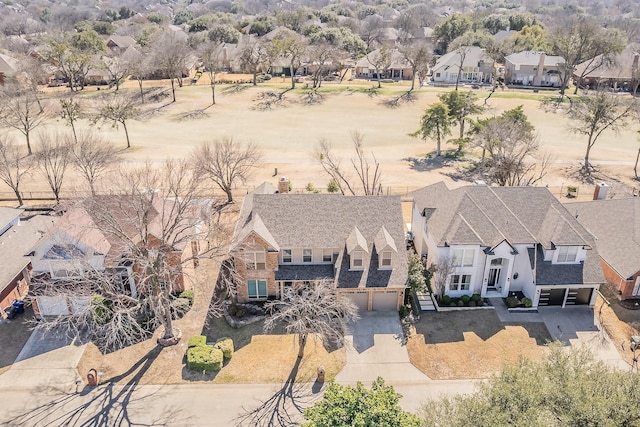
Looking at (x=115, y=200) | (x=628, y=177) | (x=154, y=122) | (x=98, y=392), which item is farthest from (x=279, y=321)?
(x=154, y=122)

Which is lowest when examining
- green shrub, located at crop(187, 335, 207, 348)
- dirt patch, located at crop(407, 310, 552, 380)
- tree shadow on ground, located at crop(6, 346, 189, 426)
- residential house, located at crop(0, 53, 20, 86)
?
tree shadow on ground, located at crop(6, 346, 189, 426)

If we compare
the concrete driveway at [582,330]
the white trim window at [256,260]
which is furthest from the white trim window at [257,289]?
the concrete driveway at [582,330]

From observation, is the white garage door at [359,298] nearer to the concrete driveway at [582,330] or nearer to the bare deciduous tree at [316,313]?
the bare deciduous tree at [316,313]

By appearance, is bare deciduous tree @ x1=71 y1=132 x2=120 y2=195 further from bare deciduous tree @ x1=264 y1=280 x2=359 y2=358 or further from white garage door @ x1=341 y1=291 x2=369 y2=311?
white garage door @ x1=341 y1=291 x2=369 y2=311

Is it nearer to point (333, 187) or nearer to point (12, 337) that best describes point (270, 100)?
point (333, 187)

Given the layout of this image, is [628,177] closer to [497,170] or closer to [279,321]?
[497,170]

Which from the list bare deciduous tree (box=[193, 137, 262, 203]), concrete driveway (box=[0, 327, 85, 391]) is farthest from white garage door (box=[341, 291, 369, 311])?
bare deciduous tree (box=[193, 137, 262, 203])

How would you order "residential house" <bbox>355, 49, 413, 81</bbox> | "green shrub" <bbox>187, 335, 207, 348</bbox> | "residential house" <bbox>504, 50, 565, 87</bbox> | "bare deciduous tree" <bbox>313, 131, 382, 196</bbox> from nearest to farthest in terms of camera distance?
"green shrub" <bbox>187, 335, 207, 348</bbox> < "bare deciduous tree" <bbox>313, 131, 382, 196</bbox> < "residential house" <bbox>504, 50, 565, 87</bbox> < "residential house" <bbox>355, 49, 413, 81</bbox>

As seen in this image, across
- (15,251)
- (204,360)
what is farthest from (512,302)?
(15,251)
